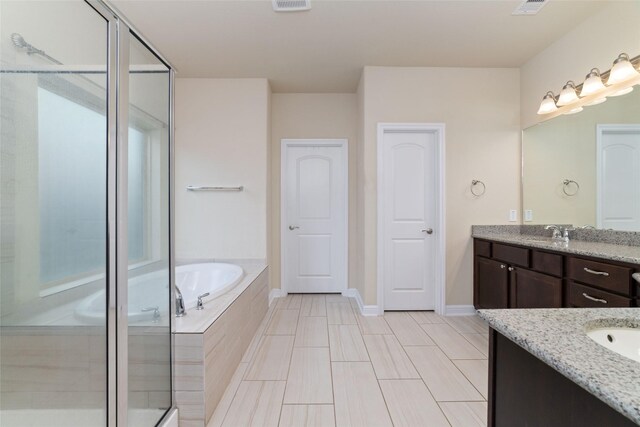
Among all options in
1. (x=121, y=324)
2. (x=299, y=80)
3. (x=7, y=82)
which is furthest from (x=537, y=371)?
(x=299, y=80)

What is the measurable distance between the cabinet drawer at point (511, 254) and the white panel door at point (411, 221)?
65 cm

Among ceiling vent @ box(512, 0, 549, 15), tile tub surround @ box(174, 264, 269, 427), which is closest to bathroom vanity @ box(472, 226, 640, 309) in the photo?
ceiling vent @ box(512, 0, 549, 15)

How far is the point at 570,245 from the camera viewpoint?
2.13m

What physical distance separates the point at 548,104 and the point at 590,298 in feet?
5.78

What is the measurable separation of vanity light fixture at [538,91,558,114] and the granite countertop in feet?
8.32

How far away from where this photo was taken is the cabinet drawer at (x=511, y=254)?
232 cm

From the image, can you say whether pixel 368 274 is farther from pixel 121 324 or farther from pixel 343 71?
pixel 121 324

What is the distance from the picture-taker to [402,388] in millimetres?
1829

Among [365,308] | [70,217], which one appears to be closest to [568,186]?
[365,308]

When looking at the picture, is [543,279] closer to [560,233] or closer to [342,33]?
[560,233]

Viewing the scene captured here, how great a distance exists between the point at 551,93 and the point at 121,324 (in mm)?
3494

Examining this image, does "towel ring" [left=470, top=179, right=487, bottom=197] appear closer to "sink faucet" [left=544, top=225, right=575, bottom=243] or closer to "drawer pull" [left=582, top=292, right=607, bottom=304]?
"sink faucet" [left=544, top=225, right=575, bottom=243]

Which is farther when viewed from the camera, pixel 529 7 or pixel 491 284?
pixel 491 284

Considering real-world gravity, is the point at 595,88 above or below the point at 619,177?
above
